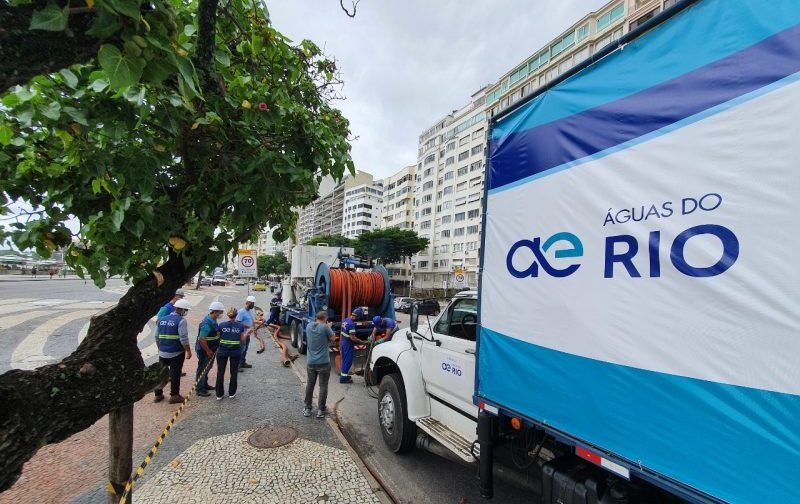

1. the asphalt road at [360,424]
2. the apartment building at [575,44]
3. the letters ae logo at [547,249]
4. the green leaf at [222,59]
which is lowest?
the asphalt road at [360,424]

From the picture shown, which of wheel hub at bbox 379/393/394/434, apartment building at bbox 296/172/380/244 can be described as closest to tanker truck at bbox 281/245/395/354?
wheel hub at bbox 379/393/394/434

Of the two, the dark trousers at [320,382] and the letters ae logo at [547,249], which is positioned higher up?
the letters ae logo at [547,249]

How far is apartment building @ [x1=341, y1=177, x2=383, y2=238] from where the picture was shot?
310ft

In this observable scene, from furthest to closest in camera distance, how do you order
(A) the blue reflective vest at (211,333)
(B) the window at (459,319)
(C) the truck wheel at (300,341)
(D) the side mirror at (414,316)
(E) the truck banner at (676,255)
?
(C) the truck wheel at (300,341)
(A) the blue reflective vest at (211,333)
(D) the side mirror at (414,316)
(B) the window at (459,319)
(E) the truck banner at (676,255)

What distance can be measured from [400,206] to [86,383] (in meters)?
74.1

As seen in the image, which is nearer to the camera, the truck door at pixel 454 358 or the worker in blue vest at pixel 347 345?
the truck door at pixel 454 358

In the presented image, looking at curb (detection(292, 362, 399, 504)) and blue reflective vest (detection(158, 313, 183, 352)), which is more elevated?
blue reflective vest (detection(158, 313, 183, 352))

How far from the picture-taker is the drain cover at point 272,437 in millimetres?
4933

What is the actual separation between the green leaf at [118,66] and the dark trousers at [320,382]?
548 centimetres

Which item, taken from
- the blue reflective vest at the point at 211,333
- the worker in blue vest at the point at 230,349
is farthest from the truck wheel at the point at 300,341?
the worker in blue vest at the point at 230,349

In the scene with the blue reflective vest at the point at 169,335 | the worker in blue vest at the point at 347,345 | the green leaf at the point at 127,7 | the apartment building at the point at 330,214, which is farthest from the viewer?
the apartment building at the point at 330,214

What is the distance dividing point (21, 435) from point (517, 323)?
2983 millimetres

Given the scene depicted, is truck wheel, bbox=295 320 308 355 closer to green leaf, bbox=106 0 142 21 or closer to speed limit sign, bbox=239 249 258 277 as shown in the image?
speed limit sign, bbox=239 249 258 277

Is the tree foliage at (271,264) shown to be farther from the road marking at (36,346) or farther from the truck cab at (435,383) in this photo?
the truck cab at (435,383)
